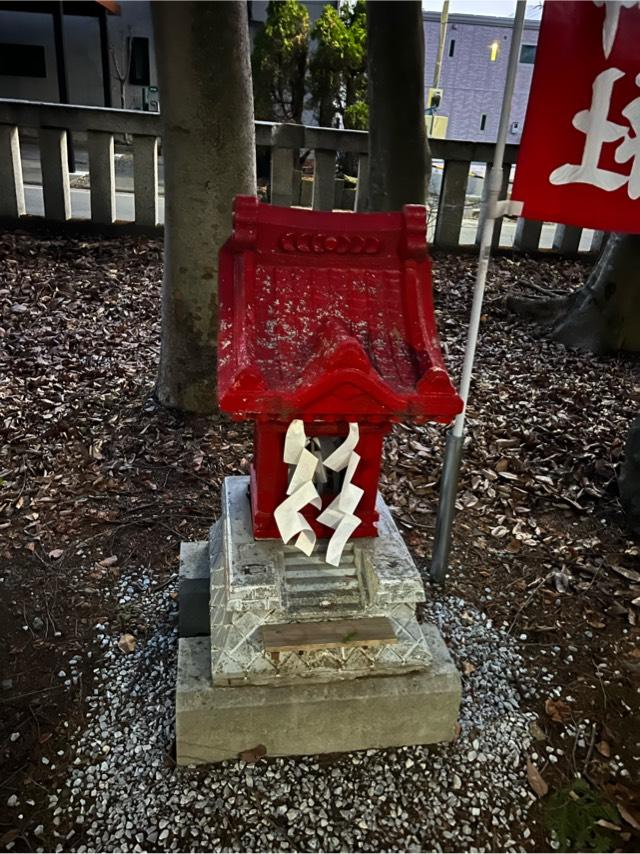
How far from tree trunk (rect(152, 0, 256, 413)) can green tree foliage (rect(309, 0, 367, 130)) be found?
830 cm

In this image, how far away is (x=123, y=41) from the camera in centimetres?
1786

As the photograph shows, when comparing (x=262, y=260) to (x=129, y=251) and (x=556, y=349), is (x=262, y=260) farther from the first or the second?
(x=129, y=251)

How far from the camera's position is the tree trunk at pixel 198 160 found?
356 centimetres

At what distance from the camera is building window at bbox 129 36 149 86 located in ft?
58.9

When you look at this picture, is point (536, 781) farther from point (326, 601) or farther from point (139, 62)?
point (139, 62)

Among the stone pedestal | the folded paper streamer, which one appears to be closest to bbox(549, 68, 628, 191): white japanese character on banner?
the folded paper streamer

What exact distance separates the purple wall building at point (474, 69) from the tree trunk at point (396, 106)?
2302 centimetres

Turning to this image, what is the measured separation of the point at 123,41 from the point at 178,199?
17.2 meters

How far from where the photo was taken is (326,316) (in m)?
2.07

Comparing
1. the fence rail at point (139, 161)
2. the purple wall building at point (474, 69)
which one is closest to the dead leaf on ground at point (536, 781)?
the fence rail at point (139, 161)

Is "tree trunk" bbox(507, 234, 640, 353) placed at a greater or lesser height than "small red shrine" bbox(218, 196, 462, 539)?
lesser

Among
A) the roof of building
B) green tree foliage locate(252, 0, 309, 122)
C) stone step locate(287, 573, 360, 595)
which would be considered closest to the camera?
stone step locate(287, 573, 360, 595)

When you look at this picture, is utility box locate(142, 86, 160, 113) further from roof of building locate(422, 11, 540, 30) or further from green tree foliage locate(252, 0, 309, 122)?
roof of building locate(422, 11, 540, 30)

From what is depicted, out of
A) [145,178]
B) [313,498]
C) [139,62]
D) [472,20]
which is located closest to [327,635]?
[313,498]
